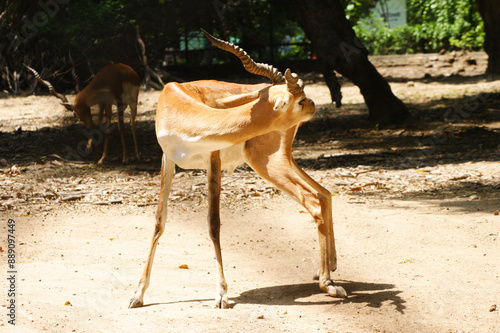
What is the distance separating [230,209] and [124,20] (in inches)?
372

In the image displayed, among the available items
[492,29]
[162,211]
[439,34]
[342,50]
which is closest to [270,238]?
[162,211]

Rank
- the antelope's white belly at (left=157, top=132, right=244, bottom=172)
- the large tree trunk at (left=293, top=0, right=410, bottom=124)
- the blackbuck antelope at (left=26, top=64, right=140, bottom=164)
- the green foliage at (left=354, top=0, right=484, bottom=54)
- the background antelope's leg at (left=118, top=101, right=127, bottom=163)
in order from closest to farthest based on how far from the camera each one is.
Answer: the antelope's white belly at (left=157, top=132, right=244, bottom=172) < the background antelope's leg at (left=118, top=101, right=127, bottom=163) < the blackbuck antelope at (left=26, top=64, right=140, bottom=164) < the large tree trunk at (left=293, top=0, right=410, bottom=124) < the green foliage at (left=354, top=0, right=484, bottom=54)

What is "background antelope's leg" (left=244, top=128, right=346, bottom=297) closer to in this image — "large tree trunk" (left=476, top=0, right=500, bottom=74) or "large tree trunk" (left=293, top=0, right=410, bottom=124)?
"large tree trunk" (left=293, top=0, right=410, bottom=124)

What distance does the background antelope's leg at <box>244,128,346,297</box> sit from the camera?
183 inches

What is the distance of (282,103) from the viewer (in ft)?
13.1

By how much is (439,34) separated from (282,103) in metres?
22.2

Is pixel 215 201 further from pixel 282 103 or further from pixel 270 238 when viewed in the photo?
pixel 270 238

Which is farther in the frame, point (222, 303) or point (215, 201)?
point (215, 201)

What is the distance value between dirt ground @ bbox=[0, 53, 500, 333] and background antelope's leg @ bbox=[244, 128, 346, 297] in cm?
25

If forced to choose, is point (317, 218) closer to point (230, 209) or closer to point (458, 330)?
point (458, 330)

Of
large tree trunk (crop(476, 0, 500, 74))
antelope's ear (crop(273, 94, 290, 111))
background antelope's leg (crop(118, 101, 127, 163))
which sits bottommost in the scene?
background antelope's leg (crop(118, 101, 127, 163))

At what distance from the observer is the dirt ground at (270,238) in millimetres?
4301

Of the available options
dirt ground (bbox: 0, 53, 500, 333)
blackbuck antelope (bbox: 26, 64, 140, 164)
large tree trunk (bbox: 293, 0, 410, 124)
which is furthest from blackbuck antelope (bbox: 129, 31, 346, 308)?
large tree trunk (bbox: 293, 0, 410, 124)

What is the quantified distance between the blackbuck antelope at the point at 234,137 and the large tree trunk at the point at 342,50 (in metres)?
7.78
